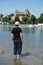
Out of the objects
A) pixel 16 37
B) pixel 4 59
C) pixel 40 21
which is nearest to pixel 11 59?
pixel 4 59

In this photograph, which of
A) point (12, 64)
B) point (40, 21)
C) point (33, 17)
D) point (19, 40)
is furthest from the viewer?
point (33, 17)

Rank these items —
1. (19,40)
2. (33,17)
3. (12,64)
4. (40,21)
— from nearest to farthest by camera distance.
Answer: (12,64), (19,40), (40,21), (33,17)

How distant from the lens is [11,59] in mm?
12039

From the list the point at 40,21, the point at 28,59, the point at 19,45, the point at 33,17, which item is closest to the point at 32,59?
the point at 28,59

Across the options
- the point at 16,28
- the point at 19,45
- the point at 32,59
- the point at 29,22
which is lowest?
the point at 29,22

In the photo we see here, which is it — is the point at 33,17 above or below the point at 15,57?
below

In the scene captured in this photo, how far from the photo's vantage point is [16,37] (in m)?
11.9

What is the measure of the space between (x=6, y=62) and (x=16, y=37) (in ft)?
4.32

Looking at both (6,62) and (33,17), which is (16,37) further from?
(33,17)

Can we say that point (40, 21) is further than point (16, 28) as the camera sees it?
Yes

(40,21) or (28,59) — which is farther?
(40,21)

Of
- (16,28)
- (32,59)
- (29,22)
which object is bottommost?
(29,22)

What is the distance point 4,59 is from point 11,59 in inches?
13.6

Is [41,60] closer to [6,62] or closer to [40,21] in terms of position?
[6,62]
